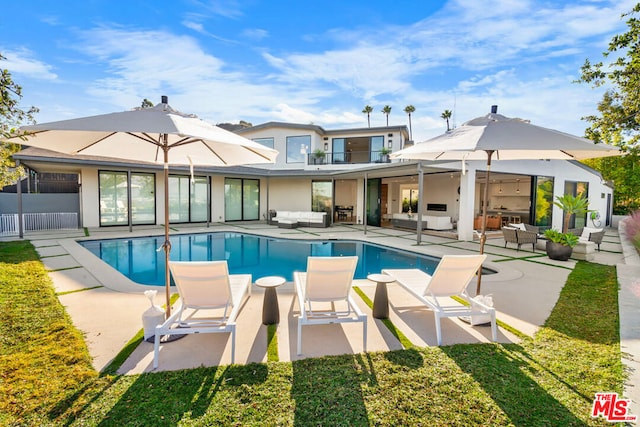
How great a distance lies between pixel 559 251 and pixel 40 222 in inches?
766

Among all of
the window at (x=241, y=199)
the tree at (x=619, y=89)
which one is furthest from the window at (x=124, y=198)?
the tree at (x=619, y=89)

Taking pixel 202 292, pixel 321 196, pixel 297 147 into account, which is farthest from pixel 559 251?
pixel 297 147

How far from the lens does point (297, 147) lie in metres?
19.8

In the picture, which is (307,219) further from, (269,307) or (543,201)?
(269,307)

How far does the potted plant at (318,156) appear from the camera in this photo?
19.0 m

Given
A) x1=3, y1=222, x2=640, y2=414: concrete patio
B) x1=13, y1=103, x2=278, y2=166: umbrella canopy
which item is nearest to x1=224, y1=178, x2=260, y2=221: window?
x1=3, y1=222, x2=640, y2=414: concrete patio

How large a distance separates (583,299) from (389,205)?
1551 cm

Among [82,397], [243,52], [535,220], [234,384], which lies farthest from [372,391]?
[535,220]

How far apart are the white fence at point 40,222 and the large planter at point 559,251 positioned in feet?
61.0

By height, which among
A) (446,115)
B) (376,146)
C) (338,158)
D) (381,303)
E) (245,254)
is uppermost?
(446,115)

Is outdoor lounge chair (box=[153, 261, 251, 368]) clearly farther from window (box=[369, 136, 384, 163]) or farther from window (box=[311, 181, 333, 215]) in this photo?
window (box=[369, 136, 384, 163])

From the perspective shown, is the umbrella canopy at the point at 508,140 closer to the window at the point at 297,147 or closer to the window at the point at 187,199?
the window at the point at 187,199

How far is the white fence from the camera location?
11.4 meters

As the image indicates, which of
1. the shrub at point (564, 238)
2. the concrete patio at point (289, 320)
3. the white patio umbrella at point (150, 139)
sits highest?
the white patio umbrella at point (150, 139)
